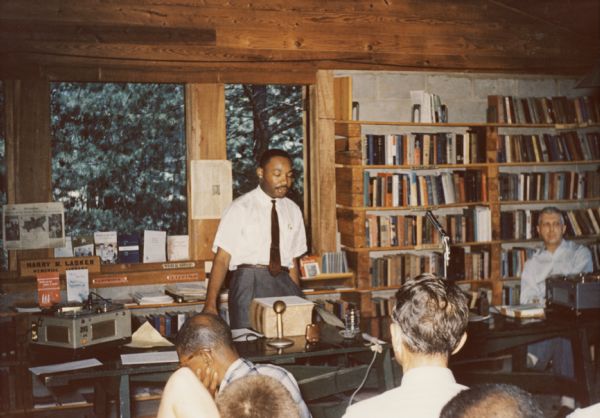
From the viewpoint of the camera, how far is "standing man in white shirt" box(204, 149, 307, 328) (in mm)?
5078

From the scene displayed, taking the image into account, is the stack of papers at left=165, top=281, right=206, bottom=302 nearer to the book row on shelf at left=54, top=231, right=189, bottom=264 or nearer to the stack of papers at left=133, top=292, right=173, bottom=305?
the stack of papers at left=133, top=292, right=173, bottom=305

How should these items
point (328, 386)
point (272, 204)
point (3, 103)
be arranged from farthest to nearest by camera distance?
point (3, 103) < point (272, 204) < point (328, 386)

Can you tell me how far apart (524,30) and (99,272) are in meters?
4.39

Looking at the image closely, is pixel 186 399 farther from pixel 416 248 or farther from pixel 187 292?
pixel 416 248

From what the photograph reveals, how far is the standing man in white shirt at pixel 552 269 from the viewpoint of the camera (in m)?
5.43

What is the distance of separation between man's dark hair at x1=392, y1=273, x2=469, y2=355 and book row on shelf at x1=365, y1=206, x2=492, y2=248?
4080 millimetres

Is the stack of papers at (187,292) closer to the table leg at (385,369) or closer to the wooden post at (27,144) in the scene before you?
the wooden post at (27,144)

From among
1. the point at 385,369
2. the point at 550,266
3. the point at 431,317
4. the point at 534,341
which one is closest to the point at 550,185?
the point at 550,266

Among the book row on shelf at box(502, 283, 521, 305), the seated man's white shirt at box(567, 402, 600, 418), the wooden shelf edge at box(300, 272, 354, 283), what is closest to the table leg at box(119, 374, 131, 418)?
the seated man's white shirt at box(567, 402, 600, 418)

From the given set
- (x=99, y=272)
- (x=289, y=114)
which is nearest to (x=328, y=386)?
(x=99, y=272)

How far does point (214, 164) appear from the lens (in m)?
6.21

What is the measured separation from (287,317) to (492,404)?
2.71 m

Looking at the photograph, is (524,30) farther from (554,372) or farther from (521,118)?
(554,372)

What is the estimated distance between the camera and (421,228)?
670 cm
